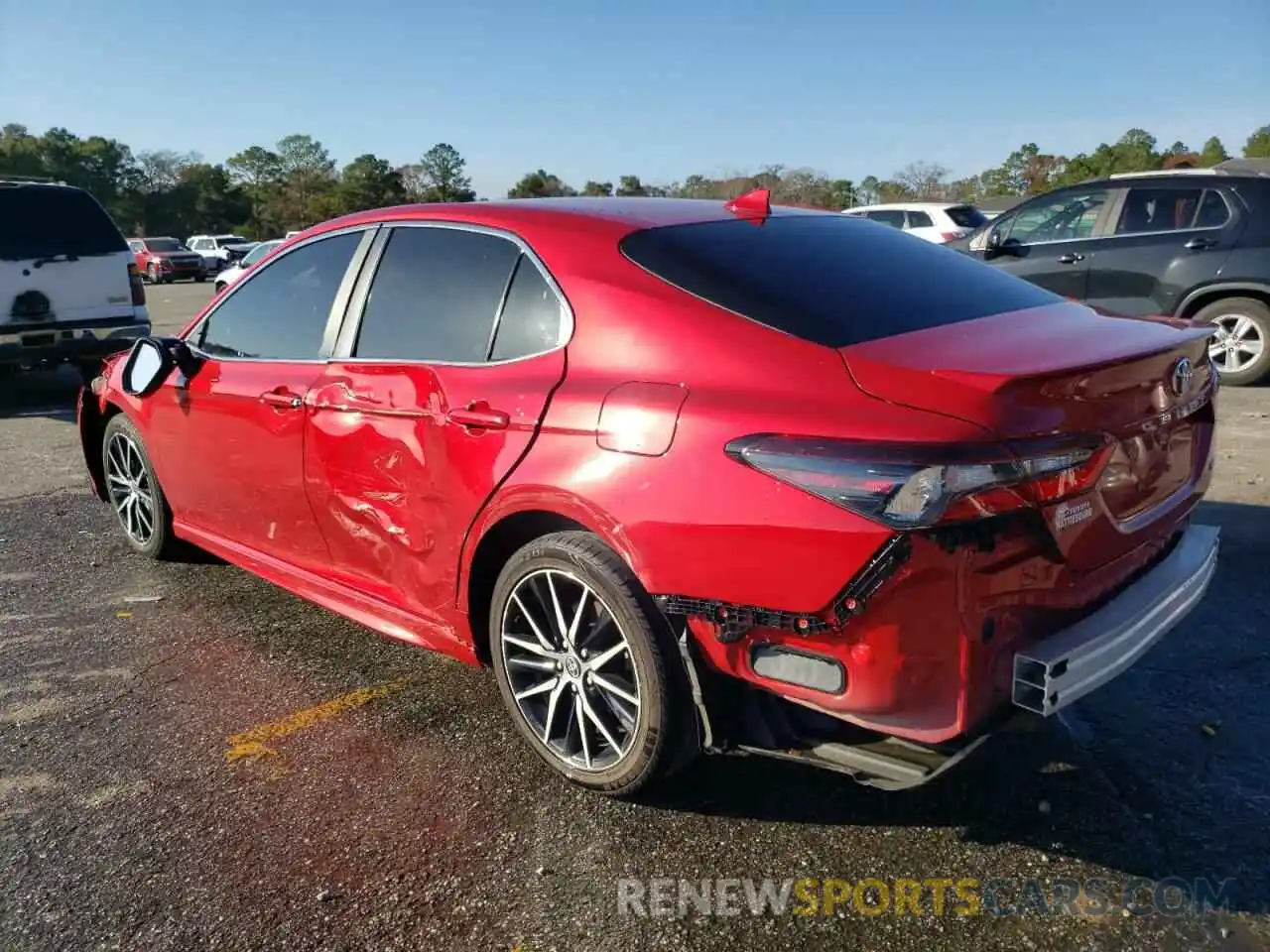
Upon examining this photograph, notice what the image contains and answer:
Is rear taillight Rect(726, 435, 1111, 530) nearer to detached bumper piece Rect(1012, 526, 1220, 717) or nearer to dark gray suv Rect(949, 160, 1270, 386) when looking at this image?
detached bumper piece Rect(1012, 526, 1220, 717)

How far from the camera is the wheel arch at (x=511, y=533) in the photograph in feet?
8.79

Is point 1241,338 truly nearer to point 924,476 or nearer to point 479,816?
point 924,476

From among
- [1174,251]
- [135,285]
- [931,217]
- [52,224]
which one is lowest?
[135,285]

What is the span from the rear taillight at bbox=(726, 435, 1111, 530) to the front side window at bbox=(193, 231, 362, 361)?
2.17m

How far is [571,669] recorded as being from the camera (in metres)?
2.93

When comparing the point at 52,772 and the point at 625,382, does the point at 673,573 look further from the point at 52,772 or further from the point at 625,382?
the point at 52,772

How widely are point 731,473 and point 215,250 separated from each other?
47.5m

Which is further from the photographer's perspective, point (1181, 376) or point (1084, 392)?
point (1181, 376)

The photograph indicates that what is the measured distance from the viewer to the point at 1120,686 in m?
3.49

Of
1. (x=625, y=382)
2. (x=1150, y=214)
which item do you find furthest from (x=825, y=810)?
(x=1150, y=214)

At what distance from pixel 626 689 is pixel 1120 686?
183cm

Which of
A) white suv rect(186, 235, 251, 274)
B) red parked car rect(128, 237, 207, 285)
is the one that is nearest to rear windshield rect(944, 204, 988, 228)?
white suv rect(186, 235, 251, 274)

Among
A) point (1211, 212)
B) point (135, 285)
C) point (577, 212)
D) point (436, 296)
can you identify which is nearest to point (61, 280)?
point (135, 285)

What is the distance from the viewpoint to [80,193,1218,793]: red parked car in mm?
2275
